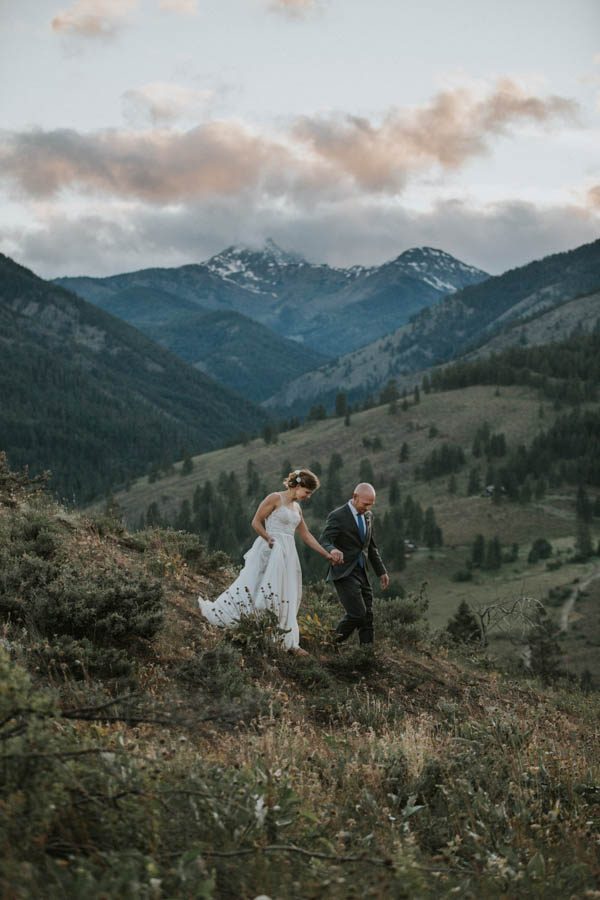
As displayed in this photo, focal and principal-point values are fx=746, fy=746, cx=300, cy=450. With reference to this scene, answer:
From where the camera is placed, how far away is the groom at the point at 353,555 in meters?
10.5

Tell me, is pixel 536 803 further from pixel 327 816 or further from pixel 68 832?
pixel 68 832

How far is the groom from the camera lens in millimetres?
10461

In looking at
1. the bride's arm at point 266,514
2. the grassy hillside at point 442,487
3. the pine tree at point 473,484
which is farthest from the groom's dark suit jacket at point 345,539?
the pine tree at point 473,484

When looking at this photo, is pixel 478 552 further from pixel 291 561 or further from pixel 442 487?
pixel 291 561

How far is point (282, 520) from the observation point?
10.5 meters

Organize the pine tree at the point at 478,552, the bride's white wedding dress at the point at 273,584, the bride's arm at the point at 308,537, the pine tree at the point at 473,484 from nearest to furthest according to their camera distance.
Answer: the bride's white wedding dress at the point at 273,584 → the bride's arm at the point at 308,537 → the pine tree at the point at 478,552 → the pine tree at the point at 473,484

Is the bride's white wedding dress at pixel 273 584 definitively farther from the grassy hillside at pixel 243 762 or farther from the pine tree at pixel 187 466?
the pine tree at pixel 187 466

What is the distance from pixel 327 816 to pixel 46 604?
4.47m

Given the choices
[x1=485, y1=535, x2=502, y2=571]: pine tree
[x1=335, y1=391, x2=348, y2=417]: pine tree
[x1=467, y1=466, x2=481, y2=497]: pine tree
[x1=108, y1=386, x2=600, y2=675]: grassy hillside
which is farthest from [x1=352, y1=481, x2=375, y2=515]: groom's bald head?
[x1=335, y1=391, x2=348, y2=417]: pine tree

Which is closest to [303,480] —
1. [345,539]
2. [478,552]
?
[345,539]

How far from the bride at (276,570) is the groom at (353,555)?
0.78 feet

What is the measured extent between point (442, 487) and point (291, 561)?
14212cm

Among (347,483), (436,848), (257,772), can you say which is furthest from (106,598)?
(347,483)

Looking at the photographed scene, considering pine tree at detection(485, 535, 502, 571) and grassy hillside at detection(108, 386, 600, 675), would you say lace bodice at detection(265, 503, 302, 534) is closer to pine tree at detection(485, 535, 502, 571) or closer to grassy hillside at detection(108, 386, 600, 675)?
grassy hillside at detection(108, 386, 600, 675)
